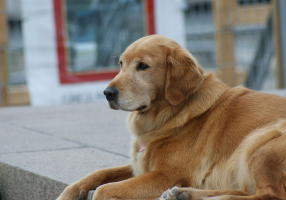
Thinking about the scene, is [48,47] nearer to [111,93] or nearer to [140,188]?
[111,93]

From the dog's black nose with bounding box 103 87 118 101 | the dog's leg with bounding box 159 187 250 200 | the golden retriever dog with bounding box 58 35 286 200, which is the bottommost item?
the dog's leg with bounding box 159 187 250 200

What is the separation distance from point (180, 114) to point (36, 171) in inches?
50.8

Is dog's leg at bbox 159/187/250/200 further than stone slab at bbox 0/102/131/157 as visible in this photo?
No

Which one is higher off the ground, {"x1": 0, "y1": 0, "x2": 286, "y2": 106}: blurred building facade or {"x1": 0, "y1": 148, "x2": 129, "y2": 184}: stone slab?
{"x1": 0, "y1": 0, "x2": 286, "y2": 106}: blurred building facade

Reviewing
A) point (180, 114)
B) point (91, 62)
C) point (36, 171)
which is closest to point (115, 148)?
point (36, 171)

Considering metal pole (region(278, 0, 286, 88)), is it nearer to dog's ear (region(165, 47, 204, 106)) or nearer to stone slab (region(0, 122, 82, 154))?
stone slab (region(0, 122, 82, 154))

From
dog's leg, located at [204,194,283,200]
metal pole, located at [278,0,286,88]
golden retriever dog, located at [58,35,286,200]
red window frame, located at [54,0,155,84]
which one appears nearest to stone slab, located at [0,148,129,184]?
golden retriever dog, located at [58,35,286,200]

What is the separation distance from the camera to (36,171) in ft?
11.2

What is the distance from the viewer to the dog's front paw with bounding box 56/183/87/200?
114 inches

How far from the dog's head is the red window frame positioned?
19.1 ft

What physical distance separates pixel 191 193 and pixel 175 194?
11cm

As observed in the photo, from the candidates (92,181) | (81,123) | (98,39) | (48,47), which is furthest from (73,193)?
(48,47)

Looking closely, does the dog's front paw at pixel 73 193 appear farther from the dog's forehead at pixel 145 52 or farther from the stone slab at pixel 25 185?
the dog's forehead at pixel 145 52

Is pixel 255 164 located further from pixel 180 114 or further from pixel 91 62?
pixel 91 62
